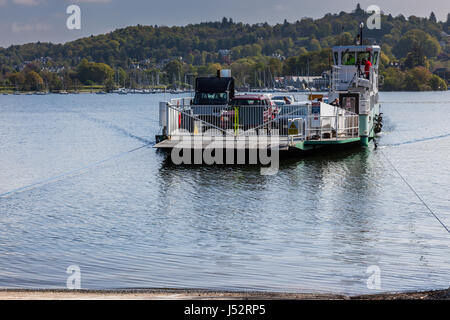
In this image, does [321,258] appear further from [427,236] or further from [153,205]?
[153,205]

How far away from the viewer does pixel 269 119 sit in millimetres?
35031

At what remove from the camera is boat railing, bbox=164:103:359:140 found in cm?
3073

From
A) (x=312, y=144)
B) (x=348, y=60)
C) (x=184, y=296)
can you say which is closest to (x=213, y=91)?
(x=312, y=144)

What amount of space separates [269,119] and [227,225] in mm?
17640

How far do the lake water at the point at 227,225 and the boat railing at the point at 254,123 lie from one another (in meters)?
1.57

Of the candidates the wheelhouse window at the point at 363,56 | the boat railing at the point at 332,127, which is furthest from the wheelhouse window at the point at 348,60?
the boat railing at the point at 332,127

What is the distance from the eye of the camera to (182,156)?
32.6m

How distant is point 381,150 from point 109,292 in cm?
3230

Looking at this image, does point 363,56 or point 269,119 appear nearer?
point 269,119

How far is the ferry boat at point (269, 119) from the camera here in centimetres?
2955

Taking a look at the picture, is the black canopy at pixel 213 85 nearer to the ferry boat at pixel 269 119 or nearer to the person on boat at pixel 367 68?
the ferry boat at pixel 269 119

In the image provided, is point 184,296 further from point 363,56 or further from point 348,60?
point 363,56

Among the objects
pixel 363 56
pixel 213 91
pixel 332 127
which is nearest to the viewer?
pixel 332 127

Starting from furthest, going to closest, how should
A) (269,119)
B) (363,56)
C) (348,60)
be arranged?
(363,56) → (348,60) → (269,119)
